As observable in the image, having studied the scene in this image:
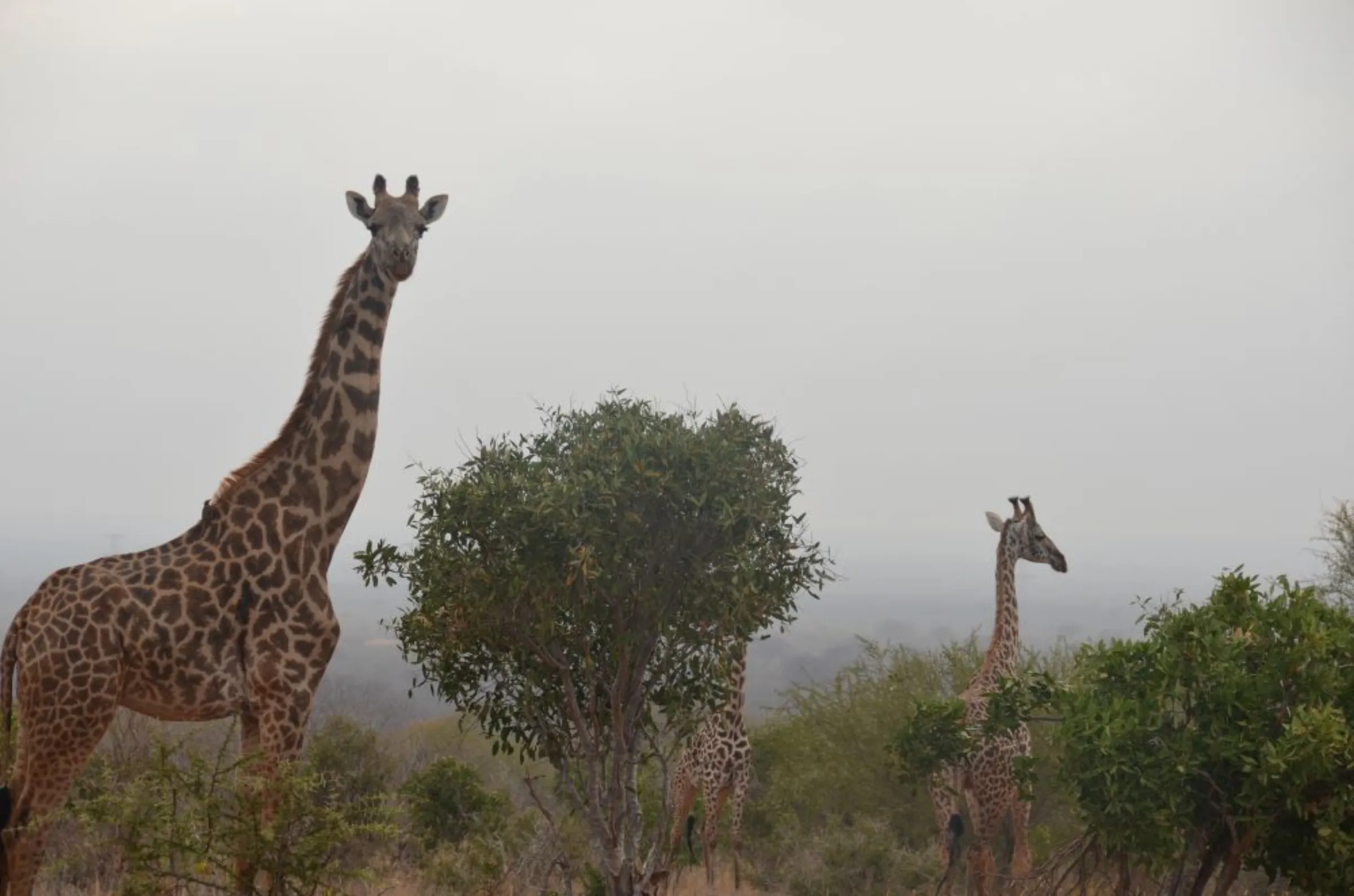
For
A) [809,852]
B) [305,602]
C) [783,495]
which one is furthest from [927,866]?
[305,602]

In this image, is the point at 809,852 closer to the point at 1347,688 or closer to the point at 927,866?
the point at 927,866

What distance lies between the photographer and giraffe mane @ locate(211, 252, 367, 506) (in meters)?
9.06

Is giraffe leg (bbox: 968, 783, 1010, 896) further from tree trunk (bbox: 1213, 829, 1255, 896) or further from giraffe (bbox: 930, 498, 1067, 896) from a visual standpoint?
tree trunk (bbox: 1213, 829, 1255, 896)

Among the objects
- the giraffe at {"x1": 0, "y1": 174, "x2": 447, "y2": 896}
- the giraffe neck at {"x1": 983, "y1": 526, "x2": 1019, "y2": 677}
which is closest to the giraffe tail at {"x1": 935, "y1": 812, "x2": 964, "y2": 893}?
the giraffe neck at {"x1": 983, "y1": 526, "x2": 1019, "y2": 677}

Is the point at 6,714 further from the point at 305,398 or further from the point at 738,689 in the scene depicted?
the point at 738,689

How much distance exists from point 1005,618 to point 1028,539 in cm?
99

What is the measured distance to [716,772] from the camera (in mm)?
14414

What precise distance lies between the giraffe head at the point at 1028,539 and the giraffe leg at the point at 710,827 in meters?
4.34

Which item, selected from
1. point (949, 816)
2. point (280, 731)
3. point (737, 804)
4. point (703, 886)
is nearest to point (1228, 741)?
point (949, 816)

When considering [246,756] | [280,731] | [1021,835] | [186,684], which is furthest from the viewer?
[1021,835]

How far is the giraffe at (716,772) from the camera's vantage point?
14.4 metres

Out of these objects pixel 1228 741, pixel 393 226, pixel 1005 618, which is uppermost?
pixel 393 226

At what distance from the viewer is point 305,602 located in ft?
28.5

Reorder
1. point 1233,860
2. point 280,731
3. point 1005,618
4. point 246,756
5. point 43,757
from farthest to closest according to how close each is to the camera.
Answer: point 1005,618
point 1233,860
point 280,731
point 43,757
point 246,756
